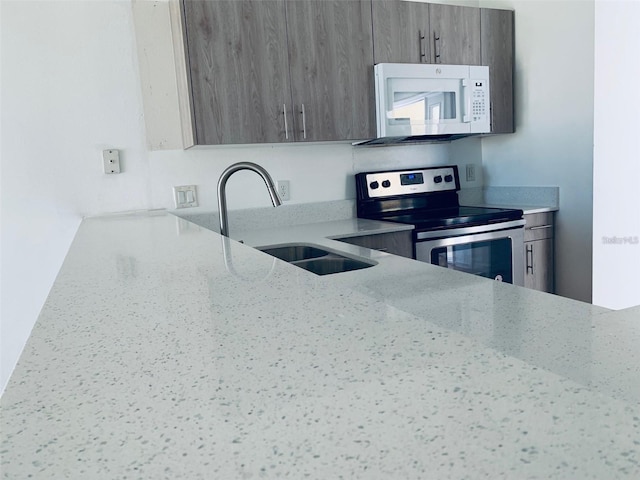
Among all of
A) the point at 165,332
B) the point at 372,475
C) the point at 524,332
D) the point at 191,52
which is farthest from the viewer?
the point at 191,52

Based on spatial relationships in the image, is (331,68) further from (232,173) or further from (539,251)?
(539,251)

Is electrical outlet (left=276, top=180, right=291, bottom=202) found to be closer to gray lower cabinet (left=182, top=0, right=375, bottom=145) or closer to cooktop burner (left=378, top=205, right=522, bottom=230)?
gray lower cabinet (left=182, top=0, right=375, bottom=145)

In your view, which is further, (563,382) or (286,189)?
(286,189)

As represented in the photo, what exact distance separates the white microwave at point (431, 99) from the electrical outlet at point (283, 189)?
0.57m

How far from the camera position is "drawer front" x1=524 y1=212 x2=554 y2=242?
Result: 291 centimetres

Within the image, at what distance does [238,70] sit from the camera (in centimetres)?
236

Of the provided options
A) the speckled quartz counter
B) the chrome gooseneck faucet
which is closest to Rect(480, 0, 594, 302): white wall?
the chrome gooseneck faucet

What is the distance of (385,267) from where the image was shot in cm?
149

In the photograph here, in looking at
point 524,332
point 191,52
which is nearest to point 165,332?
point 524,332

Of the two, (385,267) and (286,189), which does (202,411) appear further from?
(286,189)

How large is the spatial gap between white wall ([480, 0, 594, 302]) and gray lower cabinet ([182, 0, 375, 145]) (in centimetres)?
104

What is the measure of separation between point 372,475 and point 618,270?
2.46 meters

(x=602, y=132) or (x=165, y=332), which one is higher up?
(x=602, y=132)

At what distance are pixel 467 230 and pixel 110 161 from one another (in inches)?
70.8
